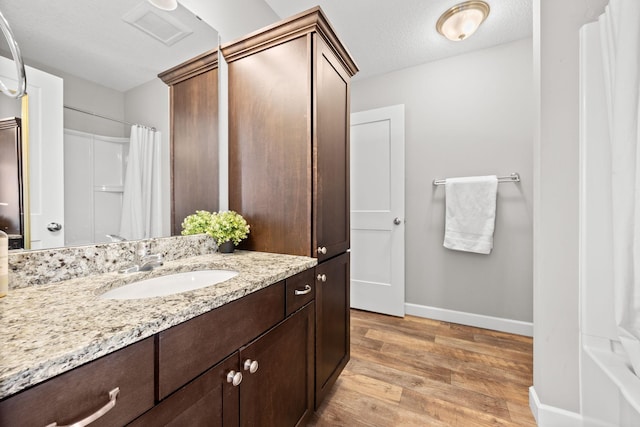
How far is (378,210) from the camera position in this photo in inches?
99.7

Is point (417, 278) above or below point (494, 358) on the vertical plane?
above

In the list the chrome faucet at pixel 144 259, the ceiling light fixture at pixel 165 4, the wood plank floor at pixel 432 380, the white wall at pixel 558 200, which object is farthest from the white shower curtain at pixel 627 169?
the ceiling light fixture at pixel 165 4

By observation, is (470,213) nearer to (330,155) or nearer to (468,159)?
(468,159)

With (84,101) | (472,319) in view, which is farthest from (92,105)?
(472,319)

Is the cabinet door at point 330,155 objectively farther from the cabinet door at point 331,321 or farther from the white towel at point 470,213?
the white towel at point 470,213

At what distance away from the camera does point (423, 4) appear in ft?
5.63

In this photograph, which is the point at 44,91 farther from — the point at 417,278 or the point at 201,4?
the point at 417,278

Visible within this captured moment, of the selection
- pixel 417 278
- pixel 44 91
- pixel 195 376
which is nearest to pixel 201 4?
pixel 44 91

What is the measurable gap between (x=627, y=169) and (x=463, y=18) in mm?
1571

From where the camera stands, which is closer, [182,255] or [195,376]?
[195,376]

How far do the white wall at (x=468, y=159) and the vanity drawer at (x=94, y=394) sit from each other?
2.36 m

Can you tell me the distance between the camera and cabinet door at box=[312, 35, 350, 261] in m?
1.20

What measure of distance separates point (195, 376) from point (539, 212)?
1596 millimetres

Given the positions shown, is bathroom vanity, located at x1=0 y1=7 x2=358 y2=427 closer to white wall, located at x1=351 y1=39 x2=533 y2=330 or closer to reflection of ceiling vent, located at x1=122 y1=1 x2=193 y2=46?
reflection of ceiling vent, located at x1=122 y1=1 x2=193 y2=46
